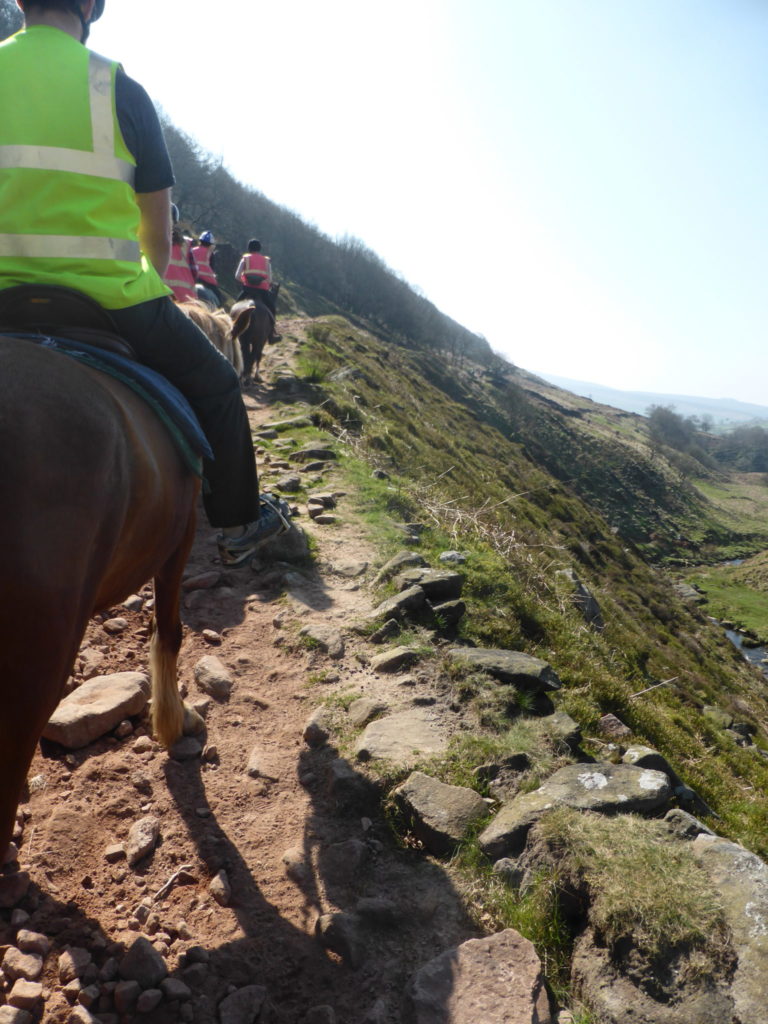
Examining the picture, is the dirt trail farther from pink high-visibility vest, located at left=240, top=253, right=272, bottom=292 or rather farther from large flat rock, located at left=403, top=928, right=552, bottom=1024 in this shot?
pink high-visibility vest, located at left=240, top=253, right=272, bottom=292

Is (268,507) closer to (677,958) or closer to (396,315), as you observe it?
(677,958)

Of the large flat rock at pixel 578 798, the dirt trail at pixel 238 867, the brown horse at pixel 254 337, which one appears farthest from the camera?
the brown horse at pixel 254 337

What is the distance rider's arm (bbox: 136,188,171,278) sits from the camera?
2.92 m

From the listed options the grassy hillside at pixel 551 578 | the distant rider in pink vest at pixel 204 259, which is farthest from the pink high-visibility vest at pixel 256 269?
the grassy hillside at pixel 551 578

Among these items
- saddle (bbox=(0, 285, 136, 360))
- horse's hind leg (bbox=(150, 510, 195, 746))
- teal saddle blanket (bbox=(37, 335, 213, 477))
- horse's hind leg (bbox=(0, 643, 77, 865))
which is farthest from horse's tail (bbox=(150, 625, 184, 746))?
saddle (bbox=(0, 285, 136, 360))

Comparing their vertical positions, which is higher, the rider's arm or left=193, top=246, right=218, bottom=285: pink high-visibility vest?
left=193, top=246, right=218, bottom=285: pink high-visibility vest

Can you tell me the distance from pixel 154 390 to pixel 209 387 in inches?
24.3

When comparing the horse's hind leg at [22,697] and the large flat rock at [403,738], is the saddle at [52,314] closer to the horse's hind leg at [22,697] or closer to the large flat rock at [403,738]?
the horse's hind leg at [22,697]

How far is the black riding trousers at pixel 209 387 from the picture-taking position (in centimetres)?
284

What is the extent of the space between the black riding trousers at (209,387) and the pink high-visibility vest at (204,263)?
1359cm

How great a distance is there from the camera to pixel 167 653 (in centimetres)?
354

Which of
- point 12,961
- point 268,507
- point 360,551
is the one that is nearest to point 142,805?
point 12,961

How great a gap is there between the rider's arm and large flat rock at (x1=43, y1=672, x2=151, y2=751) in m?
2.40

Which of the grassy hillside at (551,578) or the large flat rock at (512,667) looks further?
the grassy hillside at (551,578)
